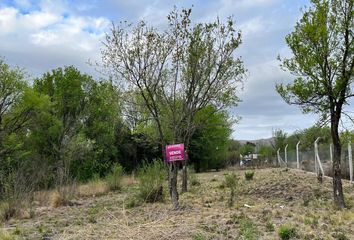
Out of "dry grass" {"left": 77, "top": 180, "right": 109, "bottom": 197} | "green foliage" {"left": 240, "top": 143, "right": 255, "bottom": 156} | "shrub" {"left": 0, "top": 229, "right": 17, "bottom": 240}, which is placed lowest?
"shrub" {"left": 0, "top": 229, "right": 17, "bottom": 240}

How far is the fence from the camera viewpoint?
20.1m

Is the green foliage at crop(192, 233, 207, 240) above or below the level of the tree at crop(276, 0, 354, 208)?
below

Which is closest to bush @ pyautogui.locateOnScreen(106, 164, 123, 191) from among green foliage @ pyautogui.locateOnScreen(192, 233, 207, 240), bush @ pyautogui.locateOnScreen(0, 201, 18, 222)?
bush @ pyautogui.locateOnScreen(0, 201, 18, 222)

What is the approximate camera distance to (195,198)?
1565 centimetres

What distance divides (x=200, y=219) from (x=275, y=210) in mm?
2213

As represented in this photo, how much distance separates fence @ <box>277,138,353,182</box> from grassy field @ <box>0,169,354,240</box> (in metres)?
3.18

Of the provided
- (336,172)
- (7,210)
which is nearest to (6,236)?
(7,210)

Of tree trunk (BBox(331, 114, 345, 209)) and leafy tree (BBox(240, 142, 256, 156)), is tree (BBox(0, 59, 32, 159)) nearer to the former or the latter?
tree trunk (BBox(331, 114, 345, 209))

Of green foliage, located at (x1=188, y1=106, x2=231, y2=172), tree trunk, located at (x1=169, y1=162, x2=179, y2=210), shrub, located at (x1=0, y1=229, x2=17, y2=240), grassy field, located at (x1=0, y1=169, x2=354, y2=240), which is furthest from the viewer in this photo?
green foliage, located at (x1=188, y1=106, x2=231, y2=172)

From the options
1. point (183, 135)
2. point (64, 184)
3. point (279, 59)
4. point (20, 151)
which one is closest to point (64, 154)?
point (20, 151)

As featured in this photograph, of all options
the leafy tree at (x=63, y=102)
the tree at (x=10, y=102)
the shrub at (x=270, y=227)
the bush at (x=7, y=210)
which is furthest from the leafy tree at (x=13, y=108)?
the shrub at (x=270, y=227)

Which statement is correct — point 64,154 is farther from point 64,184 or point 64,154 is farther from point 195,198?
point 195,198

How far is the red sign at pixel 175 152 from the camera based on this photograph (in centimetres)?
1249

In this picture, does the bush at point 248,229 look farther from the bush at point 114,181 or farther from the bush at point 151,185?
the bush at point 114,181
